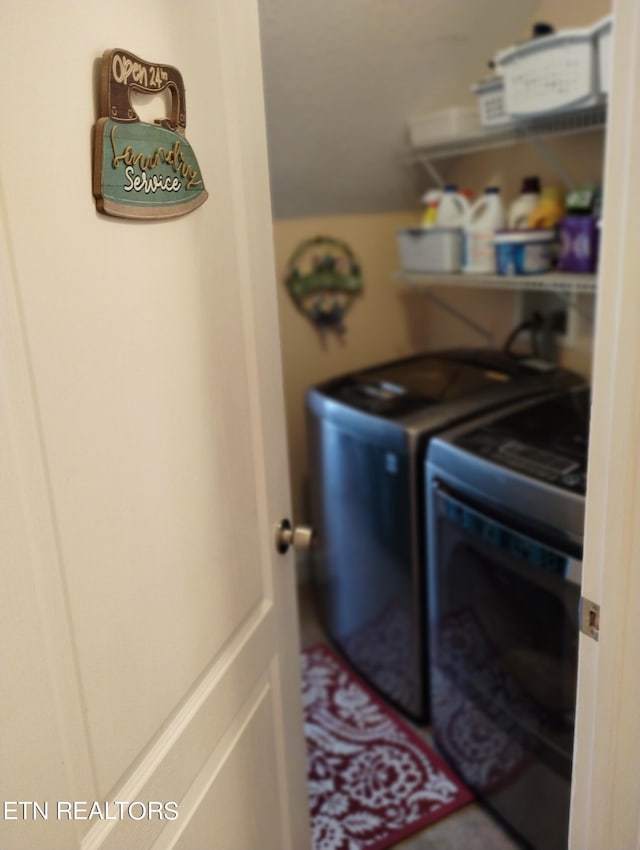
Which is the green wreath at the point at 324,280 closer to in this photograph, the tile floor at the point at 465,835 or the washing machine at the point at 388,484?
the washing machine at the point at 388,484

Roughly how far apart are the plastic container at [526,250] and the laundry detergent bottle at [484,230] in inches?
2.8

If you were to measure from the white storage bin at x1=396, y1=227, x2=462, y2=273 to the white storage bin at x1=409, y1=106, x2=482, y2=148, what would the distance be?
0.84 feet

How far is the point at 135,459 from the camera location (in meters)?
0.77

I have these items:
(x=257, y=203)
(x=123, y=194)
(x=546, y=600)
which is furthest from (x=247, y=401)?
(x=546, y=600)

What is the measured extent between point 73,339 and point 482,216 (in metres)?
1.59

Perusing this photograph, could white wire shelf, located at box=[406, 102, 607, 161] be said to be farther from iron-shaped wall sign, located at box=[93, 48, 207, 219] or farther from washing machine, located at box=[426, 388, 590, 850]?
iron-shaped wall sign, located at box=[93, 48, 207, 219]

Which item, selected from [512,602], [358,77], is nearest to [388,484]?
[512,602]

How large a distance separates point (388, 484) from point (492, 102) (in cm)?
104

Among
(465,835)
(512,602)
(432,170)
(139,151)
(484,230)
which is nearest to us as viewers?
(139,151)

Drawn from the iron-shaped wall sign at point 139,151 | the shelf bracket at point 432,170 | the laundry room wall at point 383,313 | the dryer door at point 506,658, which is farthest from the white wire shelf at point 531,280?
the iron-shaped wall sign at point 139,151

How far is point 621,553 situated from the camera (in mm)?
753

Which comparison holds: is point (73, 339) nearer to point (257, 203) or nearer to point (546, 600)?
point (257, 203)

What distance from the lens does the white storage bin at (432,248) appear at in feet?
6.79

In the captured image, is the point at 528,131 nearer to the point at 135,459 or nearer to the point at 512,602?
the point at 512,602
